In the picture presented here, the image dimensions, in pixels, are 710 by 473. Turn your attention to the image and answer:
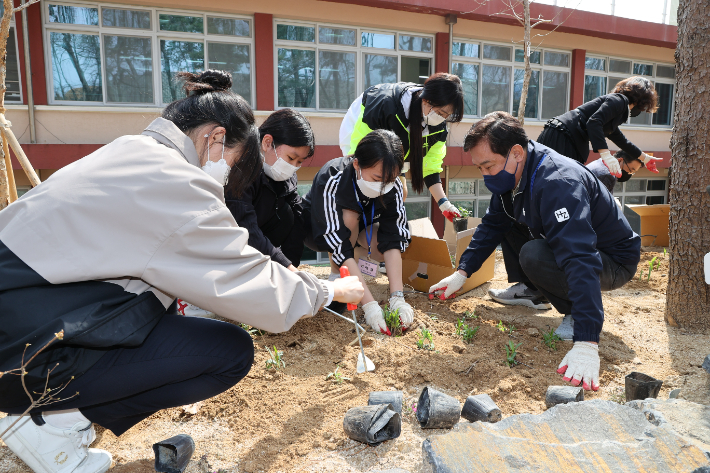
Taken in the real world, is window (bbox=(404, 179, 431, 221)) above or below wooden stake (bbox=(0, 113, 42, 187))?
below

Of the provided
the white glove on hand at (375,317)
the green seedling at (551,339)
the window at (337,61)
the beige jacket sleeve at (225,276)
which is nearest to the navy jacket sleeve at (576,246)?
the green seedling at (551,339)

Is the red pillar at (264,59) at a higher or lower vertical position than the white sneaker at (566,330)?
higher

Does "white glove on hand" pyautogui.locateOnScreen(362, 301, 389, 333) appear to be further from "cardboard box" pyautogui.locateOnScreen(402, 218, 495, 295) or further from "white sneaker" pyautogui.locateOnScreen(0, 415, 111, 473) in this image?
"white sneaker" pyautogui.locateOnScreen(0, 415, 111, 473)

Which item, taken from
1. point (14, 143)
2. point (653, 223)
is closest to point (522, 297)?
point (653, 223)

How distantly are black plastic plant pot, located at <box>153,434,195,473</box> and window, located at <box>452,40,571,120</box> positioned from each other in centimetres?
880

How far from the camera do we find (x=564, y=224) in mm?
2379

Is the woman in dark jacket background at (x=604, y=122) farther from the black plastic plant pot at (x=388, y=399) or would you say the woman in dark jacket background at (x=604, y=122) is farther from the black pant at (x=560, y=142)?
the black plastic plant pot at (x=388, y=399)

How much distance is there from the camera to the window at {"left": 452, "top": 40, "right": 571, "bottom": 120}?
9367 mm

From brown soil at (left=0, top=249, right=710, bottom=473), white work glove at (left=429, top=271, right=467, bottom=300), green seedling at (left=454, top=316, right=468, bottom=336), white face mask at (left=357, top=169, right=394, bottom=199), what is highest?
white face mask at (left=357, top=169, right=394, bottom=199)

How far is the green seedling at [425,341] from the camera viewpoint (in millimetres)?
2617

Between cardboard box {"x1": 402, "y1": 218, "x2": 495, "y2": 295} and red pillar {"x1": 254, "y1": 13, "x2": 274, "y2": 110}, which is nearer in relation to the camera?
cardboard box {"x1": 402, "y1": 218, "x2": 495, "y2": 295}

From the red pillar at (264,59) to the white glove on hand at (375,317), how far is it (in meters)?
5.48

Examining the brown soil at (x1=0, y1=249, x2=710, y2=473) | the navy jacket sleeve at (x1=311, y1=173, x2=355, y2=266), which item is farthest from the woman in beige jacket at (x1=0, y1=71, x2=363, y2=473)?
the navy jacket sleeve at (x1=311, y1=173, x2=355, y2=266)

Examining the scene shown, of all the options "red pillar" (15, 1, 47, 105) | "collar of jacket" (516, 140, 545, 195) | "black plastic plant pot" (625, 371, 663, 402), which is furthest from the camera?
"red pillar" (15, 1, 47, 105)
